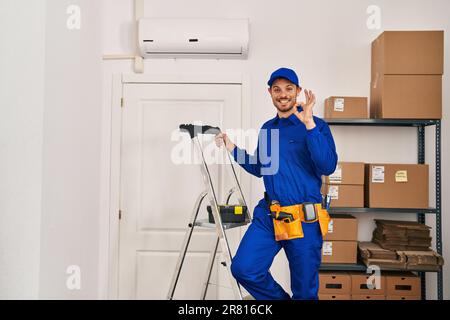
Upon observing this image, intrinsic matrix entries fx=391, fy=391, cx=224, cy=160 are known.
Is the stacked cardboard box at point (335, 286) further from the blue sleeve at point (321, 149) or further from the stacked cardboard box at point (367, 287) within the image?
the blue sleeve at point (321, 149)

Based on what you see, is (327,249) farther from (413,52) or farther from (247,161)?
(413,52)

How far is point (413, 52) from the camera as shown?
8.59 ft

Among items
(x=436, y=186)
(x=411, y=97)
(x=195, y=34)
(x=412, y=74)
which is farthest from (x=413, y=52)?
(x=195, y=34)

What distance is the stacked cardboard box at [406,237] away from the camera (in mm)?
2648

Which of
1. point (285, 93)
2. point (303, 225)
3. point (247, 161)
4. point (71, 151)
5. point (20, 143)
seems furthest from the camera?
point (247, 161)

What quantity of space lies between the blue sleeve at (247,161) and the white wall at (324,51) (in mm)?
506

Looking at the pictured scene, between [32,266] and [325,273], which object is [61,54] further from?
[325,273]

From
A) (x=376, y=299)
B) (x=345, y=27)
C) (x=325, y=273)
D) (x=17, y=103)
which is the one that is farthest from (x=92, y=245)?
(x=345, y=27)

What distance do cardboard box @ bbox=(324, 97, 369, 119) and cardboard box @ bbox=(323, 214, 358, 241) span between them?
2.33 ft

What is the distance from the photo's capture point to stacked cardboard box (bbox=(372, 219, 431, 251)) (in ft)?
8.69

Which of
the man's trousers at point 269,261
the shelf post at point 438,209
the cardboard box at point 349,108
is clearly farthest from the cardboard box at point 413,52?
the man's trousers at point 269,261

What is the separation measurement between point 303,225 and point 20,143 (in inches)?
57.7
